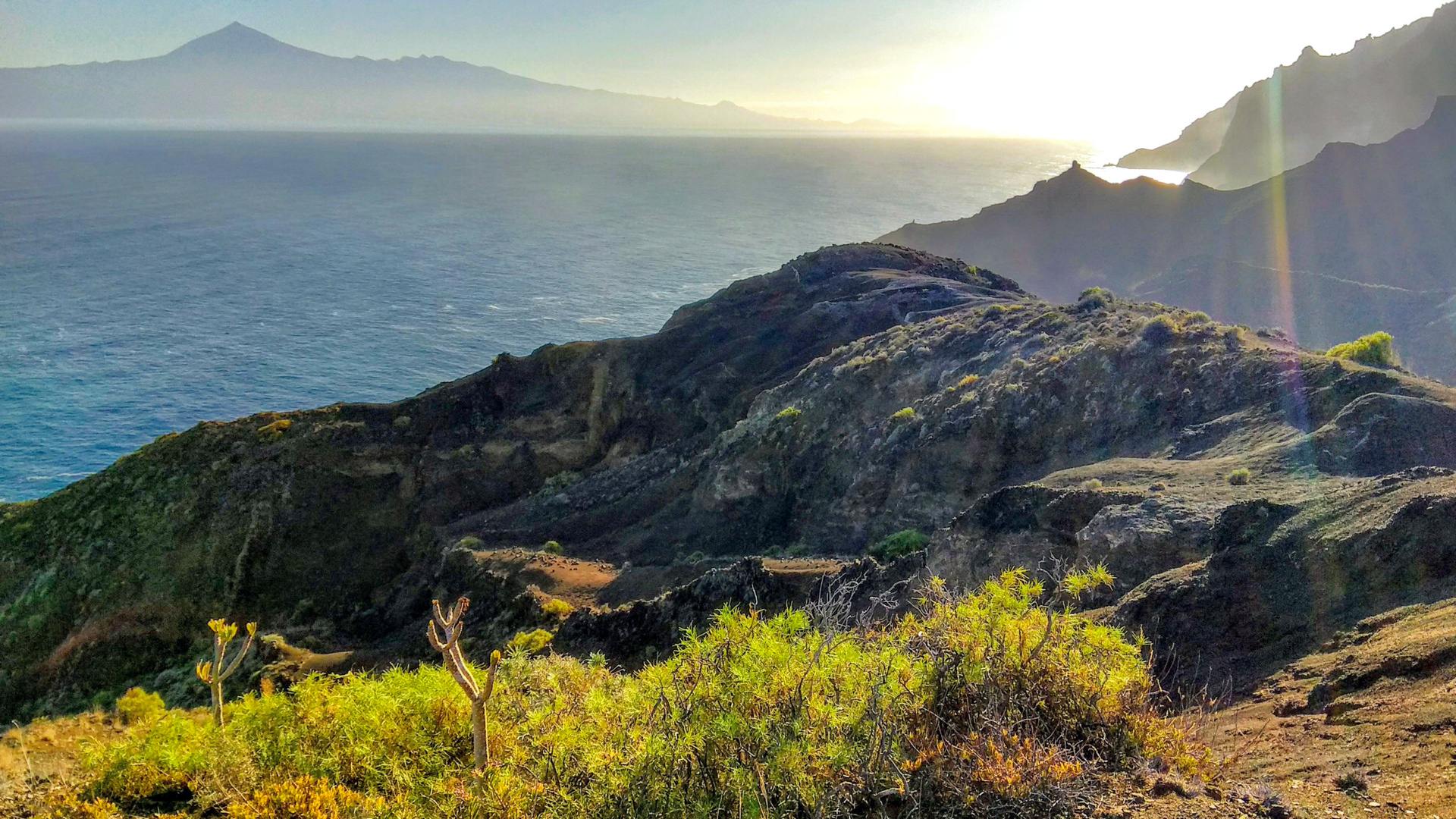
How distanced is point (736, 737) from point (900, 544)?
1953 cm

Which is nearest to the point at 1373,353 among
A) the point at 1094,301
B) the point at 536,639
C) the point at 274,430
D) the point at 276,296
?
the point at 1094,301

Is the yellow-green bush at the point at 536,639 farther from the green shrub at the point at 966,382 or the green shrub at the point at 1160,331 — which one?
the green shrub at the point at 1160,331

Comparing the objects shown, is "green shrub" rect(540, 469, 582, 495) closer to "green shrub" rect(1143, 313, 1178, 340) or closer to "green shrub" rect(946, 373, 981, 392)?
"green shrub" rect(946, 373, 981, 392)

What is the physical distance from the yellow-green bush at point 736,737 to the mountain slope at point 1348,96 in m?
196

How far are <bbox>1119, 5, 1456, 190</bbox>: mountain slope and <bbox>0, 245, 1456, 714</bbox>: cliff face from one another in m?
167

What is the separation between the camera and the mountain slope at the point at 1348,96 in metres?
154

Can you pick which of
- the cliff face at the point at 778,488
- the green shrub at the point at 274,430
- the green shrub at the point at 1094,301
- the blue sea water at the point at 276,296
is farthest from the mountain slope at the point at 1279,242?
the green shrub at the point at 274,430

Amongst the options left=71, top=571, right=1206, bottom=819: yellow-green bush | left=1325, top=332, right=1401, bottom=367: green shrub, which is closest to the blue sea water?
left=71, top=571, right=1206, bottom=819: yellow-green bush

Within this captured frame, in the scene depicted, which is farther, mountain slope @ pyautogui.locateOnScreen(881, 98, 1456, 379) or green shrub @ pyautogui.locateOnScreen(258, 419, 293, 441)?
mountain slope @ pyautogui.locateOnScreen(881, 98, 1456, 379)

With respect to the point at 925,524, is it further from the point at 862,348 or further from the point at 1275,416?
the point at 862,348

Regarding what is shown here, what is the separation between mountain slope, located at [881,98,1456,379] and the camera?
3236 inches

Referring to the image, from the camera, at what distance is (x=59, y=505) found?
37781 millimetres

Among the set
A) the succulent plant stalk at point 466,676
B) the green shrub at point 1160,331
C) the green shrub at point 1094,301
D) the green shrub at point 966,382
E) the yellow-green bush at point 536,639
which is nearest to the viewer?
the succulent plant stalk at point 466,676

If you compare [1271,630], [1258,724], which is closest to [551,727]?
[1258,724]
